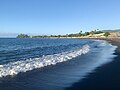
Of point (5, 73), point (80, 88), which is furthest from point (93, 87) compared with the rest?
point (5, 73)

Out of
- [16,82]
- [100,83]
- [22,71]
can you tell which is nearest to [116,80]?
[100,83]

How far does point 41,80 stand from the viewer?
1590cm

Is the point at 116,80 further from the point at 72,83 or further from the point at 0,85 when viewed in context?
the point at 0,85

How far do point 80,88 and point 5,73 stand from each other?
20.5 ft

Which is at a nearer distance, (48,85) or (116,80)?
(48,85)

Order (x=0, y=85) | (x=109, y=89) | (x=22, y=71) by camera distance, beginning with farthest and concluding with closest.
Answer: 1. (x=22, y=71)
2. (x=0, y=85)
3. (x=109, y=89)

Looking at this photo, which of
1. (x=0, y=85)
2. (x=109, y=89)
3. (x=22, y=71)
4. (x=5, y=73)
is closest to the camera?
(x=109, y=89)

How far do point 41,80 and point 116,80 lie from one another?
13.5 feet

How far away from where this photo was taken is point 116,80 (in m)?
15.5

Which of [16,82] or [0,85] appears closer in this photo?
[0,85]

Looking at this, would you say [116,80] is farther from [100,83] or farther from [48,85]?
[48,85]

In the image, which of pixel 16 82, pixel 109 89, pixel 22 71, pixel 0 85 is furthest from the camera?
pixel 22 71

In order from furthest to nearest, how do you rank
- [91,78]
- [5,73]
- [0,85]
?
[5,73] → [91,78] → [0,85]

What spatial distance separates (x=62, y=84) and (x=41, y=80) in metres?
1.76
